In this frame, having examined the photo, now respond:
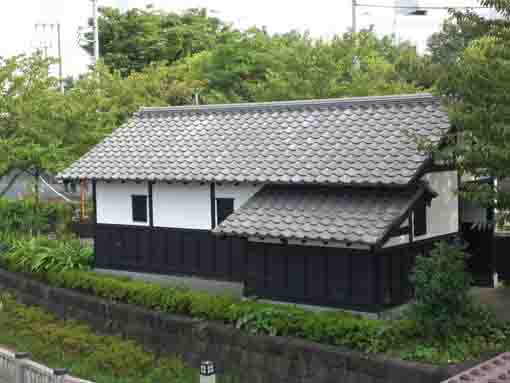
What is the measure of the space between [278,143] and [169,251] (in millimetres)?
4447

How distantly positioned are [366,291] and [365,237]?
1430 millimetres

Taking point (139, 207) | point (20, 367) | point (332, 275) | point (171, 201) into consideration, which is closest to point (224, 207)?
point (171, 201)

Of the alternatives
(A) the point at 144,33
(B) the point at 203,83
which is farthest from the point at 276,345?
(A) the point at 144,33

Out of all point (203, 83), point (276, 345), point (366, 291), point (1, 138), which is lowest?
point (276, 345)

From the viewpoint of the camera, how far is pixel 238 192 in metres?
18.7

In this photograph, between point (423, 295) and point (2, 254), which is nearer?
point (423, 295)

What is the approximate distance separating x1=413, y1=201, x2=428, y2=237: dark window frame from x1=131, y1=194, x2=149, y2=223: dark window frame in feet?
26.1

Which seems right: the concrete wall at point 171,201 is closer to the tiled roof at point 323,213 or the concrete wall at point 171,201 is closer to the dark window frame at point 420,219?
the tiled roof at point 323,213

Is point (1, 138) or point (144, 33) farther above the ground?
point (144, 33)

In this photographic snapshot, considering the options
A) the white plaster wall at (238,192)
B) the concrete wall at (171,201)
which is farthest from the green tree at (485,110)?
the concrete wall at (171,201)

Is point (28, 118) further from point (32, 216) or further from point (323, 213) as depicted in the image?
point (323, 213)

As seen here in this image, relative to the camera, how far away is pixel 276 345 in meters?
15.1

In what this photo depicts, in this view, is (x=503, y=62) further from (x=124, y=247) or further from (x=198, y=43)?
(x=198, y=43)

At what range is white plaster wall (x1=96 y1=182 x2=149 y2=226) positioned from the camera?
67.7ft
